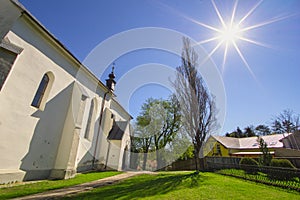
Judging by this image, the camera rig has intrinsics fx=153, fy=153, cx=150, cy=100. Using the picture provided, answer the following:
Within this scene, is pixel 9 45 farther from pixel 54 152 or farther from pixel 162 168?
pixel 162 168

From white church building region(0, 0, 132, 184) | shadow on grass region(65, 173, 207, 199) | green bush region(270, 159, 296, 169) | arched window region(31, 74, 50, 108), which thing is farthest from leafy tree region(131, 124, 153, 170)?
arched window region(31, 74, 50, 108)

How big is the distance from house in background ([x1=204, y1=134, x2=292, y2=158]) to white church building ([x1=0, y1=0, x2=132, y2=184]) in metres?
19.6

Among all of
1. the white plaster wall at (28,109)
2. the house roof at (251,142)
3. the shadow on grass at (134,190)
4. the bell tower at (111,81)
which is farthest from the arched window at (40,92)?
the house roof at (251,142)

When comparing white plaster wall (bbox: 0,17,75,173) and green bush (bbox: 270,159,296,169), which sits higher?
white plaster wall (bbox: 0,17,75,173)

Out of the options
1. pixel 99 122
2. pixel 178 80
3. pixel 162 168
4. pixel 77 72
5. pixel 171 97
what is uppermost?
pixel 171 97

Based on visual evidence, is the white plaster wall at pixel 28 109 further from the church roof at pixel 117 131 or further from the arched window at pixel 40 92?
the church roof at pixel 117 131

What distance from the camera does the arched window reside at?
8.80 metres

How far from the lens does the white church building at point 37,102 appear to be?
277 inches

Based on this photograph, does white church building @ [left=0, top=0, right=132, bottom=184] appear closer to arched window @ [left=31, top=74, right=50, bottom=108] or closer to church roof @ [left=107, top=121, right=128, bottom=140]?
arched window @ [left=31, top=74, right=50, bottom=108]

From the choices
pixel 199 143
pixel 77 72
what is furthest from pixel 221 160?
pixel 77 72

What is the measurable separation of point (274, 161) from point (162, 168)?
16.3 meters

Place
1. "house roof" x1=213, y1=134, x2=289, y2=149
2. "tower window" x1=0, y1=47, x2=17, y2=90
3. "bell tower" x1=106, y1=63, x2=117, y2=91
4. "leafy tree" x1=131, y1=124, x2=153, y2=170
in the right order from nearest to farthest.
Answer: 1. "tower window" x1=0, y1=47, x2=17, y2=90
2. "bell tower" x1=106, y1=63, x2=117, y2=91
3. "house roof" x1=213, y1=134, x2=289, y2=149
4. "leafy tree" x1=131, y1=124, x2=153, y2=170

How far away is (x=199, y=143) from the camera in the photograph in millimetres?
13414

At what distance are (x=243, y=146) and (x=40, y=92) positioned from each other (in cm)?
3268
